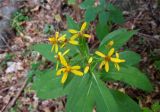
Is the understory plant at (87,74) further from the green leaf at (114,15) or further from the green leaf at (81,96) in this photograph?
the green leaf at (114,15)

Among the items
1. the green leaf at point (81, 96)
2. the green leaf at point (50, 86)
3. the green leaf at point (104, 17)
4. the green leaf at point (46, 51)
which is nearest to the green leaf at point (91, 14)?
the green leaf at point (104, 17)

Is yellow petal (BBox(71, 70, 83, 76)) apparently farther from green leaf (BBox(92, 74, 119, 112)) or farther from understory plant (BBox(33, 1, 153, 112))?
green leaf (BBox(92, 74, 119, 112))

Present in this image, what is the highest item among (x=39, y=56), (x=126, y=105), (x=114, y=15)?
(x=114, y=15)

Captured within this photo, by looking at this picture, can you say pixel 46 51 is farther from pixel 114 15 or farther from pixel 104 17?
pixel 114 15

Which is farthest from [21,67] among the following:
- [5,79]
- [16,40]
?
[16,40]

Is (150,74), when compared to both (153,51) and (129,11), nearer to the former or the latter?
(153,51)

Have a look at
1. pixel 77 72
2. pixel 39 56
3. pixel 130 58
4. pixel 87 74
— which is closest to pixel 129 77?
pixel 130 58

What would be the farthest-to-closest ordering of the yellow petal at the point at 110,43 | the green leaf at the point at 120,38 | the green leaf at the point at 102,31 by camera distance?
the green leaf at the point at 102,31 < the green leaf at the point at 120,38 < the yellow petal at the point at 110,43
